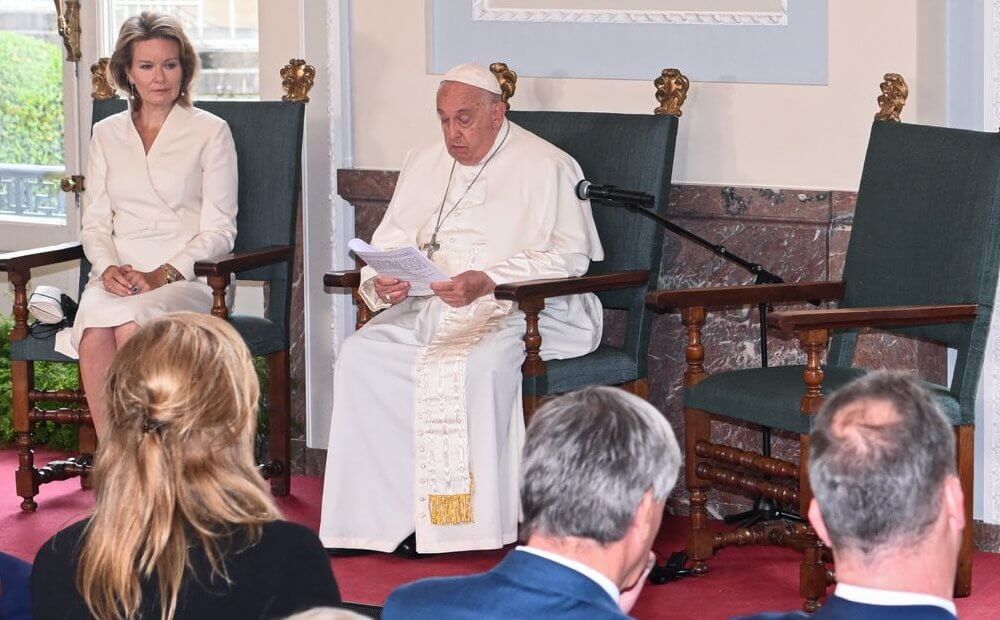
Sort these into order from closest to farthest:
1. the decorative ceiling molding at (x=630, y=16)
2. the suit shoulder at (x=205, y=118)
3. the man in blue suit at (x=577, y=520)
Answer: the man in blue suit at (x=577, y=520)
the decorative ceiling molding at (x=630, y=16)
the suit shoulder at (x=205, y=118)

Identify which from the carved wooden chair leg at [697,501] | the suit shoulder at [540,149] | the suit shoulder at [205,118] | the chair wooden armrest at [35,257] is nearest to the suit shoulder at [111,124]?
the suit shoulder at [205,118]

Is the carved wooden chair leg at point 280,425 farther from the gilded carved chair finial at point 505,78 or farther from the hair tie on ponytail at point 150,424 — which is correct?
the hair tie on ponytail at point 150,424

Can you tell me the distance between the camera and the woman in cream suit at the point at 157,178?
562cm

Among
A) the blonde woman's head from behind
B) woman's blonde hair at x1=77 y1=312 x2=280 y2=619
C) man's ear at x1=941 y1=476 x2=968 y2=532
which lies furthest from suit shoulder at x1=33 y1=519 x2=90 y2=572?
man's ear at x1=941 y1=476 x2=968 y2=532

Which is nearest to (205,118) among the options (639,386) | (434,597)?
(639,386)

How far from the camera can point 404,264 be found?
4.88 m

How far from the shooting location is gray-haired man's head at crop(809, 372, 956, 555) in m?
1.95

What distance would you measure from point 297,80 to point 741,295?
2018 millimetres

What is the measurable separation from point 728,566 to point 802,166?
1358 mm

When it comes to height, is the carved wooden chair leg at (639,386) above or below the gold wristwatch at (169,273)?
below

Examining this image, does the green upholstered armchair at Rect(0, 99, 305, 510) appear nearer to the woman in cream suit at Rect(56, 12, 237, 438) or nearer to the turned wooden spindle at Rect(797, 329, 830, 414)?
the woman in cream suit at Rect(56, 12, 237, 438)

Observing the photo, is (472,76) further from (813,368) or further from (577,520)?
(577,520)

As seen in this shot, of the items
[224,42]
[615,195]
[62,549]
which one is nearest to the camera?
[62,549]

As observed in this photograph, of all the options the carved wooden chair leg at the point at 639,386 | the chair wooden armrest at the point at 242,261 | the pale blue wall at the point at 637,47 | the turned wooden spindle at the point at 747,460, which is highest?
the pale blue wall at the point at 637,47
